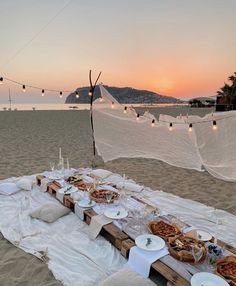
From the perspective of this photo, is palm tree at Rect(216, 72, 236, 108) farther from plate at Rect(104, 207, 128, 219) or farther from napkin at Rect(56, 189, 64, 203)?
plate at Rect(104, 207, 128, 219)

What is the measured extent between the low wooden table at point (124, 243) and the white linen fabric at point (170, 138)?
1671mm

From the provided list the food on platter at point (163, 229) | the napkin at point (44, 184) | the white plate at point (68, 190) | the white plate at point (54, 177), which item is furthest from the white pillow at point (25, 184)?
the food on platter at point (163, 229)

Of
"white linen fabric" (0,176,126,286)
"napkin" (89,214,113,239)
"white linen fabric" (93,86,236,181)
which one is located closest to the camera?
"white linen fabric" (0,176,126,286)

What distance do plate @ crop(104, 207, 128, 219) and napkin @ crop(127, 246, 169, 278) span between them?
23.8 inches

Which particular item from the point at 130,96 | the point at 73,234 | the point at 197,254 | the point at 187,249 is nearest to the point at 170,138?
the point at 130,96

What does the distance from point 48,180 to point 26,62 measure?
624 centimetres

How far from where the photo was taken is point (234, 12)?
6039 mm

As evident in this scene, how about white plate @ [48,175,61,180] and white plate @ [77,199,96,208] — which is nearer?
white plate @ [77,199,96,208]

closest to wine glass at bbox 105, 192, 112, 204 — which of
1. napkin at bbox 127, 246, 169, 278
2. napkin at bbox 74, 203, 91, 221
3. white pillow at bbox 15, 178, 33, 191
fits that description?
napkin at bbox 74, 203, 91, 221

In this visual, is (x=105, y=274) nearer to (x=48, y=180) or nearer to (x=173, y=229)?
(x=173, y=229)

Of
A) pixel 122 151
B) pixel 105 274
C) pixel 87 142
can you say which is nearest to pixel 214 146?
pixel 122 151

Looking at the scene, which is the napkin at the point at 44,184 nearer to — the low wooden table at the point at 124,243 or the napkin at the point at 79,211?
the low wooden table at the point at 124,243

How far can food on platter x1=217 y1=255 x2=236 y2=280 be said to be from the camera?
1.93 metres

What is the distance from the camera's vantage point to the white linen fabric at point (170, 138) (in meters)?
4.02
